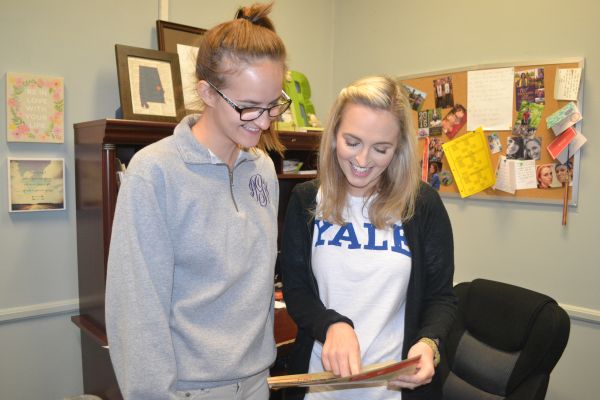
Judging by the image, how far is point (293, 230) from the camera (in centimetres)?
122

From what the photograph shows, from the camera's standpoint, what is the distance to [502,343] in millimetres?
1645

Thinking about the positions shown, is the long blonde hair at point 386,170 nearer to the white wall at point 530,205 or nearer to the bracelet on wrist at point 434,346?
the bracelet on wrist at point 434,346

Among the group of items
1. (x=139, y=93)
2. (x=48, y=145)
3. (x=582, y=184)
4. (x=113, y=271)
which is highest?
(x=139, y=93)

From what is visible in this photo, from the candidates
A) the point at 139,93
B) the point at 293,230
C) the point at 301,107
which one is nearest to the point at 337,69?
the point at 301,107

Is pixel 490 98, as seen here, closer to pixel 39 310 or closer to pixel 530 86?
pixel 530 86

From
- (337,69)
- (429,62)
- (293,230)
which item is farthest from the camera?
(337,69)

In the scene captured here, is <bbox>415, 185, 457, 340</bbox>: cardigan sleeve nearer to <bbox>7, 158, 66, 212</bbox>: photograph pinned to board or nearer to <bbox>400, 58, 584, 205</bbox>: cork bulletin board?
<bbox>400, 58, 584, 205</bbox>: cork bulletin board

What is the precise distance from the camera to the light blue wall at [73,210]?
6.27ft

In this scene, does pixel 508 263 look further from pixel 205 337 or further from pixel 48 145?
pixel 48 145

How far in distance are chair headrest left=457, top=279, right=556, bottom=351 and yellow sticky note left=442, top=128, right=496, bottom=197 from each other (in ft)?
2.37

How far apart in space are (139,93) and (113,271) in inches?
42.8

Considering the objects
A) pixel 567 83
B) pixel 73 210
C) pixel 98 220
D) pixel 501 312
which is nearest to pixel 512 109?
pixel 567 83

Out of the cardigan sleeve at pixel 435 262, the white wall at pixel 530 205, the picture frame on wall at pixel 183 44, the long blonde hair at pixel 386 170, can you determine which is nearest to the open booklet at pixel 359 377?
the cardigan sleeve at pixel 435 262

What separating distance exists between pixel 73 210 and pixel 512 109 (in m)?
2.01
